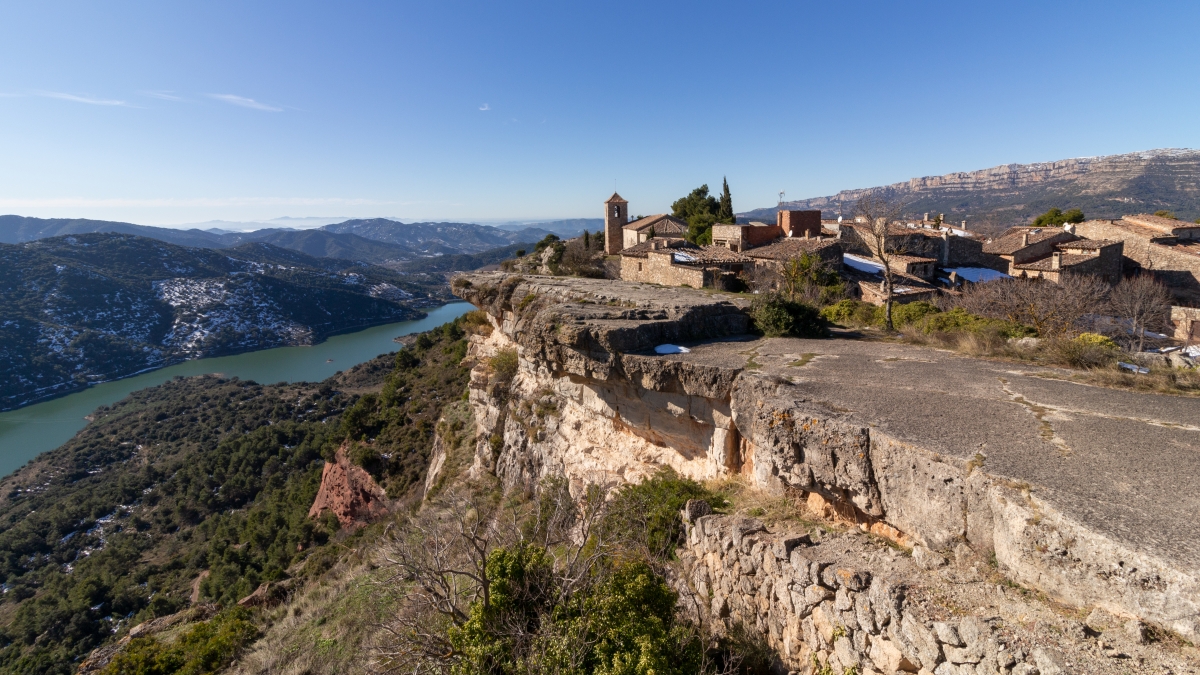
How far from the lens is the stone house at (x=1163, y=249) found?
21062 mm

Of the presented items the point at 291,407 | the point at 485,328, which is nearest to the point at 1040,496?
the point at 485,328

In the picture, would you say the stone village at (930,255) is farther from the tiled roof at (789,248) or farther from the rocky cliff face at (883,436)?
the rocky cliff face at (883,436)

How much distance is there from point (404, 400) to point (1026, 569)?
27.1 meters

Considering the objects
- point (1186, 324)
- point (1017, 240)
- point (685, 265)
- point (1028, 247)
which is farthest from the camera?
point (1017, 240)

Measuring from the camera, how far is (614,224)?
38250 mm

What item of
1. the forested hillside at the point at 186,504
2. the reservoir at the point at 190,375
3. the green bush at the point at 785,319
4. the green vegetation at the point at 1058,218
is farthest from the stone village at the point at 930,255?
the reservoir at the point at 190,375

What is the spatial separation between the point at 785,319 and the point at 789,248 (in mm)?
12733

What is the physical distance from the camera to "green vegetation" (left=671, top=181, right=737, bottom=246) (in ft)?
108

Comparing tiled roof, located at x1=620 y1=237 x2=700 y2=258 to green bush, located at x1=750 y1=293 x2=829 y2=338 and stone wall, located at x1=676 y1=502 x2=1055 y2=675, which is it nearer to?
green bush, located at x1=750 y1=293 x2=829 y2=338

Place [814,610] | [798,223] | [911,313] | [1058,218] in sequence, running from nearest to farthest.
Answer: [814,610] < [911,313] < [798,223] < [1058,218]

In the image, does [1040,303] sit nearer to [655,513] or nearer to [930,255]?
[655,513]

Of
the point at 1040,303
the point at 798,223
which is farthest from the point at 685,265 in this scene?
the point at 798,223

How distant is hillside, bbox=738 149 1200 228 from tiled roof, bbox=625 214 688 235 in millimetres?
15695

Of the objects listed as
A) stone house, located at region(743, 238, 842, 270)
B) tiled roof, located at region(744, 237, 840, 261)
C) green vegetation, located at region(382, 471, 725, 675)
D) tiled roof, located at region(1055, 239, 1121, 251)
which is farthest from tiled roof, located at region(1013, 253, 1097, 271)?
green vegetation, located at region(382, 471, 725, 675)
